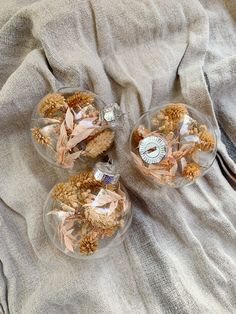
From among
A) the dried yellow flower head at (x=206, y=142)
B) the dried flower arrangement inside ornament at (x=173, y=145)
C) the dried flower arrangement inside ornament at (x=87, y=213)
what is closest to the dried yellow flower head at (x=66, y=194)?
the dried flower arrangement inside ornament at (x=87, y=213)

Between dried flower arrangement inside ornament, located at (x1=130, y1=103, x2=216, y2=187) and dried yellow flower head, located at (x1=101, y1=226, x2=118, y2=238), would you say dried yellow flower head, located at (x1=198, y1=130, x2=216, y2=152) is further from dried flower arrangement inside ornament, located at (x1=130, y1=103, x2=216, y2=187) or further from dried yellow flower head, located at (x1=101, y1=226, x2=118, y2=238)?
dried yellow flower head, located at (x1=101, y1=226, x2=118, y2=238)

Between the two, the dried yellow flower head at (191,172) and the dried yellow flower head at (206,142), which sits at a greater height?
the dried yellow flower head at (206,142)

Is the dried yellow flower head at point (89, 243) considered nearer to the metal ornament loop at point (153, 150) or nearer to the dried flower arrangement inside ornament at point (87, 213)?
the dried flower arrangement inside ornament at point (87, 213)

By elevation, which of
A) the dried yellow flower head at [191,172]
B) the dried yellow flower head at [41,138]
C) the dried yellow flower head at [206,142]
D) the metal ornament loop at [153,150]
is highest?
the dried yellow flower head at [41,138]

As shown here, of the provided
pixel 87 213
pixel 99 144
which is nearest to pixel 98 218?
pixel 87 213

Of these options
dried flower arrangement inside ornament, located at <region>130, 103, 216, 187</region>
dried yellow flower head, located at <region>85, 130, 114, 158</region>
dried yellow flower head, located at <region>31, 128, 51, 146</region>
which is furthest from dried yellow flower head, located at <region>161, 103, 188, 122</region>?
dried yellow flower head, located at <region>31, 128, 51, 146</region>

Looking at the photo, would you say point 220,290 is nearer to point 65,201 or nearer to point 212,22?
point 65,201
